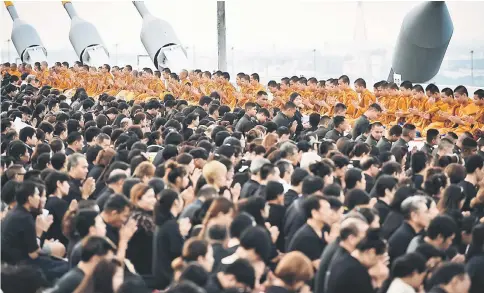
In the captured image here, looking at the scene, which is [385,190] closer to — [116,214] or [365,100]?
[116,214]

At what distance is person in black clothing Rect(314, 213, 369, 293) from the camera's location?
4867 millimetres

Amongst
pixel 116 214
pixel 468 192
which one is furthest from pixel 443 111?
pixel 116 214

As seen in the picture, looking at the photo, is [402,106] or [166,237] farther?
[402,106]

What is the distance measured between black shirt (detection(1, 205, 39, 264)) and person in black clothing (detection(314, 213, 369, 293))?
1.92 metres

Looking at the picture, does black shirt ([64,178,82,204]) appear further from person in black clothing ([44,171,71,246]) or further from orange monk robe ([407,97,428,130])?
orange monk robe ([407,97,428,130])

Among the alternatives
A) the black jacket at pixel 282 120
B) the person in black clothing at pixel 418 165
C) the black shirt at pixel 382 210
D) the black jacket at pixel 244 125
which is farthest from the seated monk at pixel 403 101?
the black shirt at pixel 382 210

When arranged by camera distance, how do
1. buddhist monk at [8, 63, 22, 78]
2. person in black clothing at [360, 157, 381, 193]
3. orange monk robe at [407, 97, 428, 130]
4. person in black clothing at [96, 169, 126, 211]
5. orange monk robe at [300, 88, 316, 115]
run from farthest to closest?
1. buddhist monk at [8, 63, 22, 78]
2. orange monk robe at [300, 88, 316, 115]
3. orange monk robe at [407, 97, 428, 130]
4. person in black clothing at [360, 157, 381, 193]
5. person in black clothing at [96, 169, 126, 211]

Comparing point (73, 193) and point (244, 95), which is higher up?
point (73, 193)

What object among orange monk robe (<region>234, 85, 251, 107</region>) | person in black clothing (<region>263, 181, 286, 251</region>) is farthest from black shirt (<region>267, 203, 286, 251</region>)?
orange monk robe (<region>234, 85, 251, 107</region>)

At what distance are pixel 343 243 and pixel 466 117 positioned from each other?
8.18 m

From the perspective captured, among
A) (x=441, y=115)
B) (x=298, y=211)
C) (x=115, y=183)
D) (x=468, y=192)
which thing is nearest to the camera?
(x=298, y=211)

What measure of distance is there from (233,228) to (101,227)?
2.65ft

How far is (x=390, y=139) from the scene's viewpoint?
382 inches

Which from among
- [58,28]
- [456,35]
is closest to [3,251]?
[456,35]
